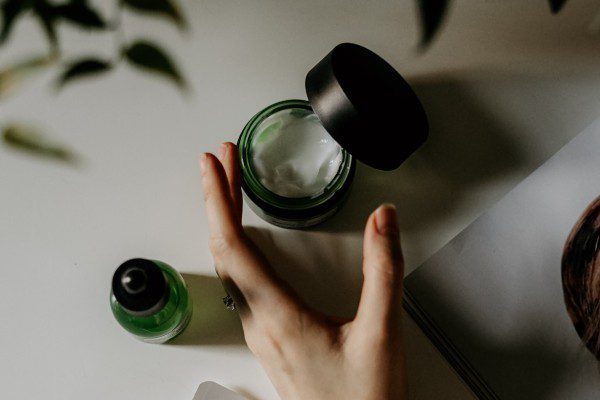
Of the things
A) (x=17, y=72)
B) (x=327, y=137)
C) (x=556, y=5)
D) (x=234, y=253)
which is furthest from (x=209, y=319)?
(x=556, y=5)

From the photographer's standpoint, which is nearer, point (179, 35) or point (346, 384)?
point (346, 384)

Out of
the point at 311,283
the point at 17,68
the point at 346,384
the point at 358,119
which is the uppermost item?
the point at 17,68

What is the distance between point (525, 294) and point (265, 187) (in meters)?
0.26

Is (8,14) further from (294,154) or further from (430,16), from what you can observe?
(430,16)

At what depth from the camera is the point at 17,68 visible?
0.63 meters

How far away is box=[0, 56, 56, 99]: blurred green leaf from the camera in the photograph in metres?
0.63

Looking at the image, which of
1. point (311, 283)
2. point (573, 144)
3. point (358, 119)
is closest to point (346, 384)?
point (311, 283)

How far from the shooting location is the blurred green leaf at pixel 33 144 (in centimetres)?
63

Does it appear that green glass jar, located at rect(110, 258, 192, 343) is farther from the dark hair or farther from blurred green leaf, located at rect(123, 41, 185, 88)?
the dark hair

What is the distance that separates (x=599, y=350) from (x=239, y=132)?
397 millimetres

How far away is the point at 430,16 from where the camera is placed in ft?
2.13

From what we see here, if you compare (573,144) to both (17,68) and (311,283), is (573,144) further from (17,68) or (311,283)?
(17,68)

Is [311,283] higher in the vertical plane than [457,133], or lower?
lower

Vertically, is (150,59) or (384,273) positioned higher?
(150,59)
